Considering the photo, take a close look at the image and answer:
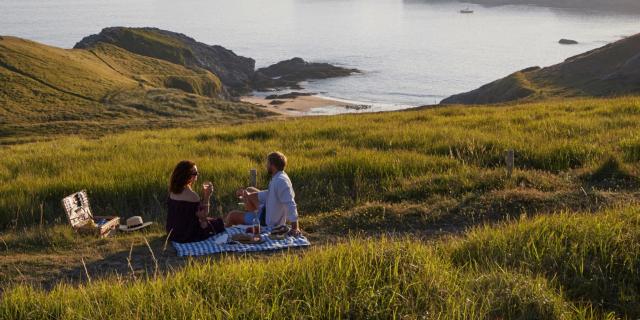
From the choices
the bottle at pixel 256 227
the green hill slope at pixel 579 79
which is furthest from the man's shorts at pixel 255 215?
the green hill slope at pixel 579 79

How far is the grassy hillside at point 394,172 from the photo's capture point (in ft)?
33.7

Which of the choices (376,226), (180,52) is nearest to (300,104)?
(180,52)

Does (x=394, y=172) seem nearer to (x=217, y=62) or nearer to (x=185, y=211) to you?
(x=185, y=211)

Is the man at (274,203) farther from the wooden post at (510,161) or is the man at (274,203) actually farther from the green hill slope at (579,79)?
the green hill slope at (579,79)

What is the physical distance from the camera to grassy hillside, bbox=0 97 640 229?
10258 mm

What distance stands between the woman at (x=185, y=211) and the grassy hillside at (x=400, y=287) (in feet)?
9.28

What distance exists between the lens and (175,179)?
355 inches

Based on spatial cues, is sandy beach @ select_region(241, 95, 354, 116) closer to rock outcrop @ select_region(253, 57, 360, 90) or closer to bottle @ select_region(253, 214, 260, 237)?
rock outcrop @ select_region(253, 57, 360, 90)

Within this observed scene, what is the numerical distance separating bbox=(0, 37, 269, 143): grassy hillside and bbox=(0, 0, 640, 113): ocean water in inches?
732

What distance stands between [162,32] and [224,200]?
8926 centimetres

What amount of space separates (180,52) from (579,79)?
2092 inches

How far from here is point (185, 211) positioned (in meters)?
9.00

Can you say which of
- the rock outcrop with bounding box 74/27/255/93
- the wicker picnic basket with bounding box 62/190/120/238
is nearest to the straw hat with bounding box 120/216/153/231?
the wicker picnic basket with bounding box 62/190/120/238

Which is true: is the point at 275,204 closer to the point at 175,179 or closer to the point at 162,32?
the point at 175,179
